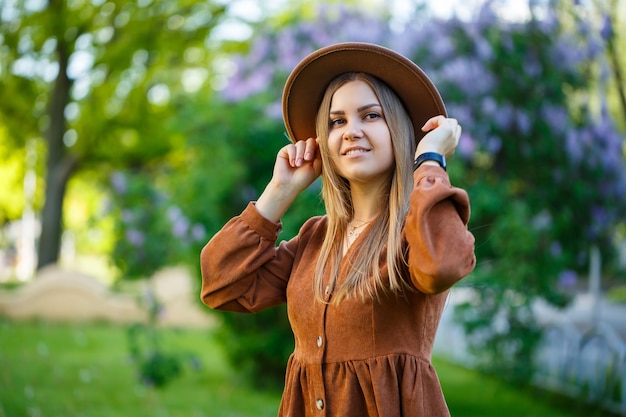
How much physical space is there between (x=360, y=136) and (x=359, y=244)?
0.30m

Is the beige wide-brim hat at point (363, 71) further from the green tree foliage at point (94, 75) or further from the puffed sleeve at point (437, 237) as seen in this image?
the green tree foliage at point (94, 75)

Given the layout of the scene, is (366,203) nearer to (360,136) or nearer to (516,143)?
(360,136)

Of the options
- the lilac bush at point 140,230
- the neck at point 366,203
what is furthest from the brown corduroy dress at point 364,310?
the lilac bush at point 140,230

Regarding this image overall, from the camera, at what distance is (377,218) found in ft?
7.30

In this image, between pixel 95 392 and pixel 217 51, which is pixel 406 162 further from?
pixel 217 51

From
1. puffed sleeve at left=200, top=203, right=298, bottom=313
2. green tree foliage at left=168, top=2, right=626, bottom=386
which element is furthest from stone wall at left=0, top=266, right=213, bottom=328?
puffed sleeve at left=200, top=203, right=298, bottom=313

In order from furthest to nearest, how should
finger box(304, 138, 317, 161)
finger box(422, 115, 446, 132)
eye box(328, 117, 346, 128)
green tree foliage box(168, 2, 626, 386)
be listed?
1. green tree foliage box(168, 2, 626, 386)
2. finger box(304, 138, 317, 161)
3. eye box(328, 117, 346, 128)
4. finger box(422, 115, 446, 132)

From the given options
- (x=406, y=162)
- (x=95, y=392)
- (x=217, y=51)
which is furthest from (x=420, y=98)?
(x=217, y=51)

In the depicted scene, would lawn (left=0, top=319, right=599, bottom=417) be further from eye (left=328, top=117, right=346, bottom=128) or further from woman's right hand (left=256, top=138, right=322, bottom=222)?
eye (left=328, top=117, right=346, bottom=128)

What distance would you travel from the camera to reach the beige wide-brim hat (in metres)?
2.17

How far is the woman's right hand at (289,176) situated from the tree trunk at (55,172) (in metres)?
14.6

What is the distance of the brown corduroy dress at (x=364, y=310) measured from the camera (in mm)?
1912

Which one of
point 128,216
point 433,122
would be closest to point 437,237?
point 433,122

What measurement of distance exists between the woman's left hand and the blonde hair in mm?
107
